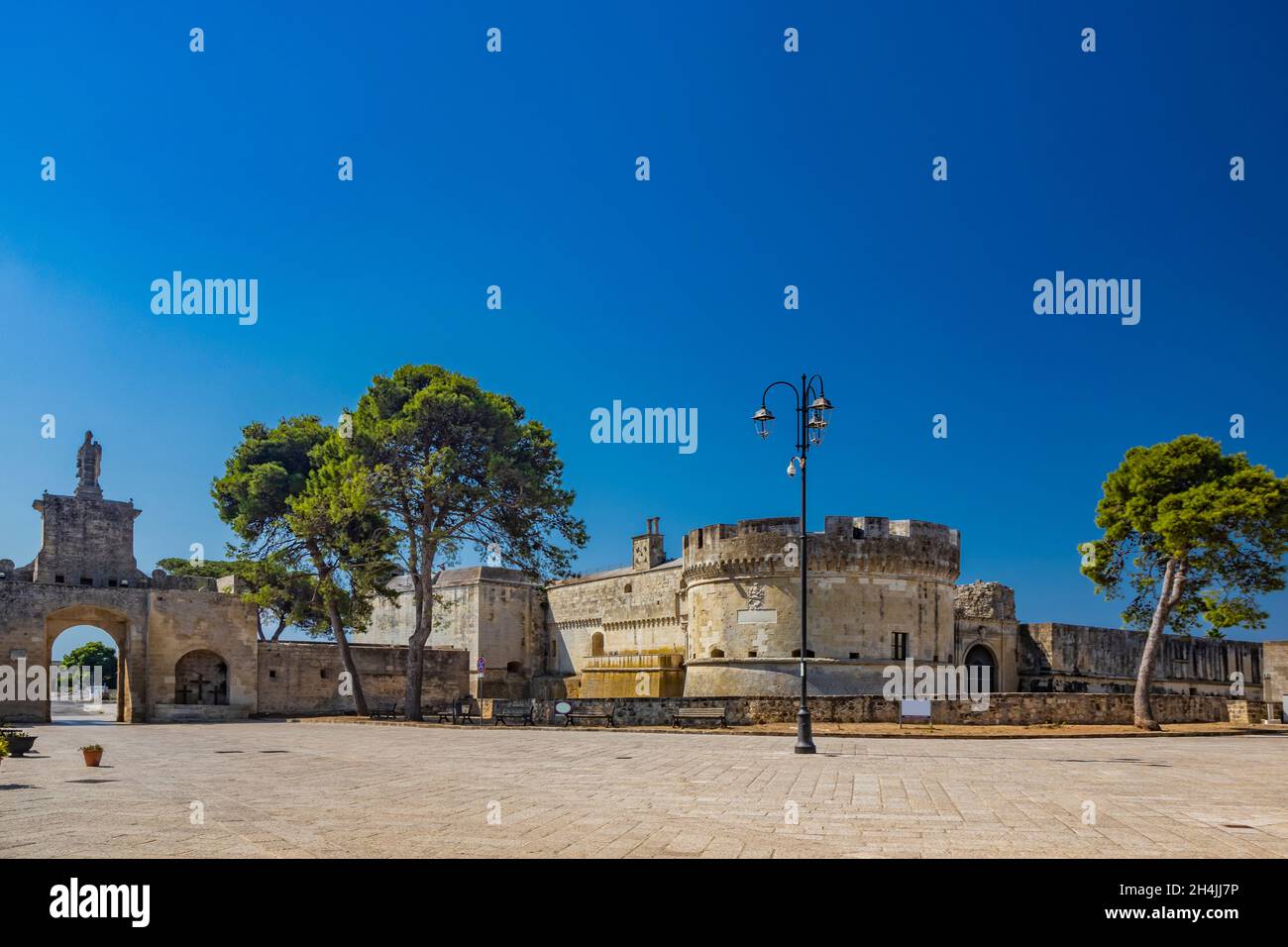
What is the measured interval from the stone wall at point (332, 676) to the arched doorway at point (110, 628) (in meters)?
4.81

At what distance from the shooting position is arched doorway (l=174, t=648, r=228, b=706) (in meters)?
39.7

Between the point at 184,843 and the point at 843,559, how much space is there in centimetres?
3090

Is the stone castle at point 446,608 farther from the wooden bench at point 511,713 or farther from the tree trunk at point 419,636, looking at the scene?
the wooden bench at point 511,713

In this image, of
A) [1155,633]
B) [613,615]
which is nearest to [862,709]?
[1155,633]

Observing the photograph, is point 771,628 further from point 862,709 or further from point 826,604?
point 862,709

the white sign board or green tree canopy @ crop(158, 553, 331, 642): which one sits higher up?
green tree canopy @ crop(158, 553, 331, 642)

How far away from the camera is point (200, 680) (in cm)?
4009

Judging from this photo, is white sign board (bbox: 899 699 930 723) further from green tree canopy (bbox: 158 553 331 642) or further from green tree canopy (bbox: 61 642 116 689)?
green tree canopy (bbox: 61 642 116 689)

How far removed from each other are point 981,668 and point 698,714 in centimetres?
2751

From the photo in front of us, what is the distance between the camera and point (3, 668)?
32.2 m

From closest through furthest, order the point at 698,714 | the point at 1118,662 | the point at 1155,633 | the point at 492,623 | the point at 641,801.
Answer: the point at 641,801, the point at 698,714, the point at 1155,633, the point at 1118,662, the point at 492,623

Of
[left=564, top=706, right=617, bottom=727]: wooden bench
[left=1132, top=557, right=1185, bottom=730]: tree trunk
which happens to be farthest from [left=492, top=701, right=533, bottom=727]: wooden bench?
[left=1132, top=557, right=1185, bottom=730]: tree trunk

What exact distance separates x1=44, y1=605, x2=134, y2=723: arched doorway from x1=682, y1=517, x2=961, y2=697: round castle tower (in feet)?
64.9
